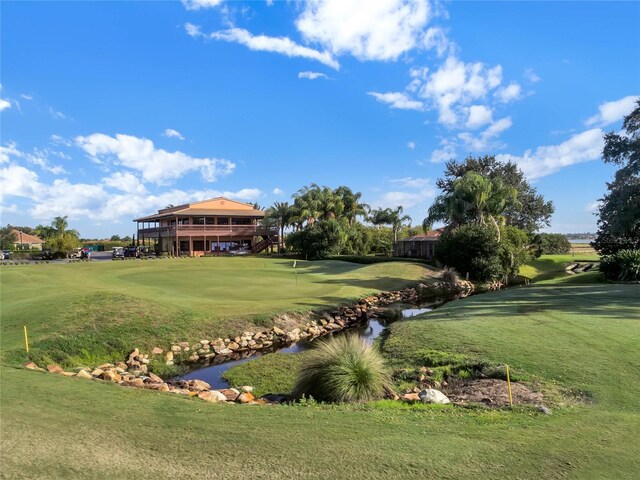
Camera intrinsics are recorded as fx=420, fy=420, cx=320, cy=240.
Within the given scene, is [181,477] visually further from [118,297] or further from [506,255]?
[506,255]

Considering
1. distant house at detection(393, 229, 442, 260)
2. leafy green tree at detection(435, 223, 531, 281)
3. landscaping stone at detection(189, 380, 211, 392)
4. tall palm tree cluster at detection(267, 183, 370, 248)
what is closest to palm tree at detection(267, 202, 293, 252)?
tall palm tree cluster at detection(267, 183, 370, 248)

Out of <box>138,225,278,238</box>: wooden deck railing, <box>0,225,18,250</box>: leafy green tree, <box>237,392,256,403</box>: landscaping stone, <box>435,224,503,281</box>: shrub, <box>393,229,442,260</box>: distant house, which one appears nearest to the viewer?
<box>237,392,256,403</box>: landscaping stone

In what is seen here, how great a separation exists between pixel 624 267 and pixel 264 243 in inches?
1843

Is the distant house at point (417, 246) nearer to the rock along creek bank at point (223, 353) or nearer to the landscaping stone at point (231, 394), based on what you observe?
→ the rock along creek bank at point (223, 353)

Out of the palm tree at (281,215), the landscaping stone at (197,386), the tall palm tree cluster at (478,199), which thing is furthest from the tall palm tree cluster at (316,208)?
the landscaping stone at (197,386)

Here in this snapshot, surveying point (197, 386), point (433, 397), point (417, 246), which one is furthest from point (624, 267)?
point (417, 246)

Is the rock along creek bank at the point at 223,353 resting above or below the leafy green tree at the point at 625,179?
below

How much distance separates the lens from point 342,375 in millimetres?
7996

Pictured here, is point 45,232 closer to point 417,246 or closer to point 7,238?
point 7,238

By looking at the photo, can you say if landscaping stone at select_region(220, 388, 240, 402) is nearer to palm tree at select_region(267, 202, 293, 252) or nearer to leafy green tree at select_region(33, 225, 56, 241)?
palm tree at select_region(267, 202, 293, 252)

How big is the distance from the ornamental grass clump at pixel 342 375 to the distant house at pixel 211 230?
53.2 m

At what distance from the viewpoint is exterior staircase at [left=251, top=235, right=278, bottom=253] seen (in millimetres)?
64438

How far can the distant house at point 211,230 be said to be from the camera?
60.8m

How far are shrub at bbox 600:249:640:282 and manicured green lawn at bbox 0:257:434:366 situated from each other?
46.6 ft
